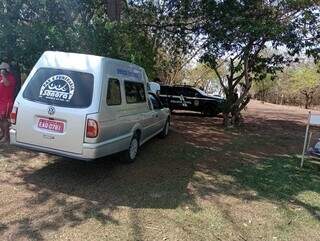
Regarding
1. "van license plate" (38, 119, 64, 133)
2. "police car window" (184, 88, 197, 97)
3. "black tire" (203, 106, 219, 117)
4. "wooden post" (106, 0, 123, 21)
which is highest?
"wooden post" (106, 0, 123, 21)

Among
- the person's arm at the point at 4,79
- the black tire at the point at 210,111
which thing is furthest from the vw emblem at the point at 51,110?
the black tire at the point at 210,111

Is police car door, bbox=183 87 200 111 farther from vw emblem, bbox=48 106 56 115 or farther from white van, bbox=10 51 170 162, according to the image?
vw emblem, bbox=48 106 56 115

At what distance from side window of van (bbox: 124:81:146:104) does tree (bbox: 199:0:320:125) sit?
478cm

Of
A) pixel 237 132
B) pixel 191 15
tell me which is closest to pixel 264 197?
pixel 237 132

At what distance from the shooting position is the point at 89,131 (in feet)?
20.6

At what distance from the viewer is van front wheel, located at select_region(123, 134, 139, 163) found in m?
7.92

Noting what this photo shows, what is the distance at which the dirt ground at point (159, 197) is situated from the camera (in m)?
5.13

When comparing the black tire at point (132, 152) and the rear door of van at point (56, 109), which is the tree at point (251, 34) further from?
the rear door of van at point (56, 109)

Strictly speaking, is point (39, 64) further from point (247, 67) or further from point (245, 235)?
point (247, 67)

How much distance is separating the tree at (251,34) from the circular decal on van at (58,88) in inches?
273

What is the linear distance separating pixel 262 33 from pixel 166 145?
4483mm

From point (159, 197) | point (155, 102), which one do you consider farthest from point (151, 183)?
point (155, 102)

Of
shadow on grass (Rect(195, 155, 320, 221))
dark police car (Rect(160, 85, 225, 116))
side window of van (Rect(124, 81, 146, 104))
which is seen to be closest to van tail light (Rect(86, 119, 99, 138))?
side window of van (Rect(124, 81, 146, 104))

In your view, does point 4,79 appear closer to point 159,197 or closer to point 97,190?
point 97,190
